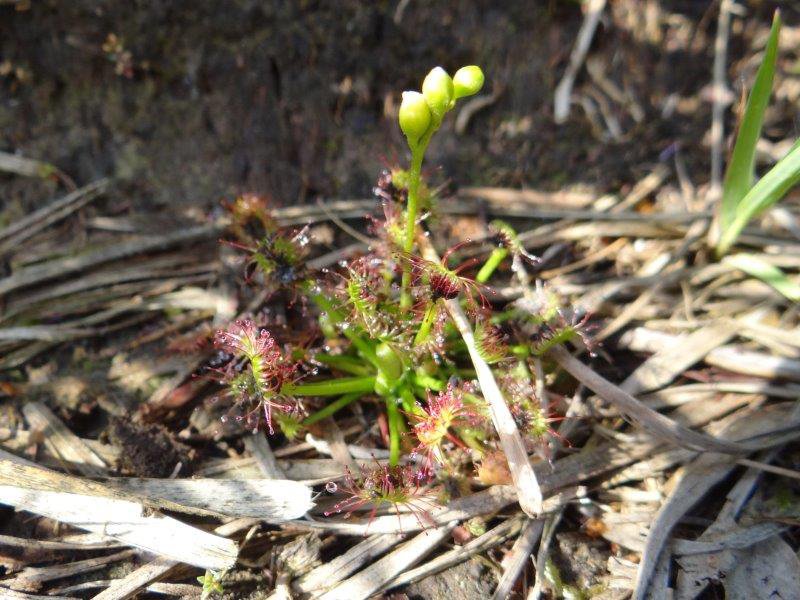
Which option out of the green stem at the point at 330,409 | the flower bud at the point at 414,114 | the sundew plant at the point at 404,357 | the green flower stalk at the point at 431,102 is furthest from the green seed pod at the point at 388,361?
the flower bud at the point at 414,114

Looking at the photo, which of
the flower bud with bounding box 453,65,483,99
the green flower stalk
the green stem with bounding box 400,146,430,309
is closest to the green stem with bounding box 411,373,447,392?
the green stem with bounding box 400,146,430,309

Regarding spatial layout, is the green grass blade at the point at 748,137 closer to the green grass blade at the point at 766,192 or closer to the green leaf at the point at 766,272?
Result: the green grass blade at the point at 766,192

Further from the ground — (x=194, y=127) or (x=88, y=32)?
(x=88, y=32)

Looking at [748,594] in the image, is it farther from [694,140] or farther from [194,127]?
[194,127]

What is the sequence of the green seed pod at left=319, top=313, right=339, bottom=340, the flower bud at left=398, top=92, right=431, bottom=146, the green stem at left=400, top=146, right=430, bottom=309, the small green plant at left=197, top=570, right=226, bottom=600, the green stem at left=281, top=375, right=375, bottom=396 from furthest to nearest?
1. the green seed pod at left=319, top=313, right=339, bottom=340
2. the green stem at left=281, top=375, right=375, bottom=396
3. the small green plant at left=197, top=570, right=226, bottom=600
4. the green stem at left=400, top=146, right=430, bottom=309
5. the flower bud at left=398, top=92, right=431, bottom=146

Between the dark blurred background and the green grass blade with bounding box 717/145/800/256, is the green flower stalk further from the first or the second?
the dark blurred background

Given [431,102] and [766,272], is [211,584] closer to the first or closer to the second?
[431,102]

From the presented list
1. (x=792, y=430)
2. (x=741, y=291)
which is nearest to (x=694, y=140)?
(x=741, y=291)
